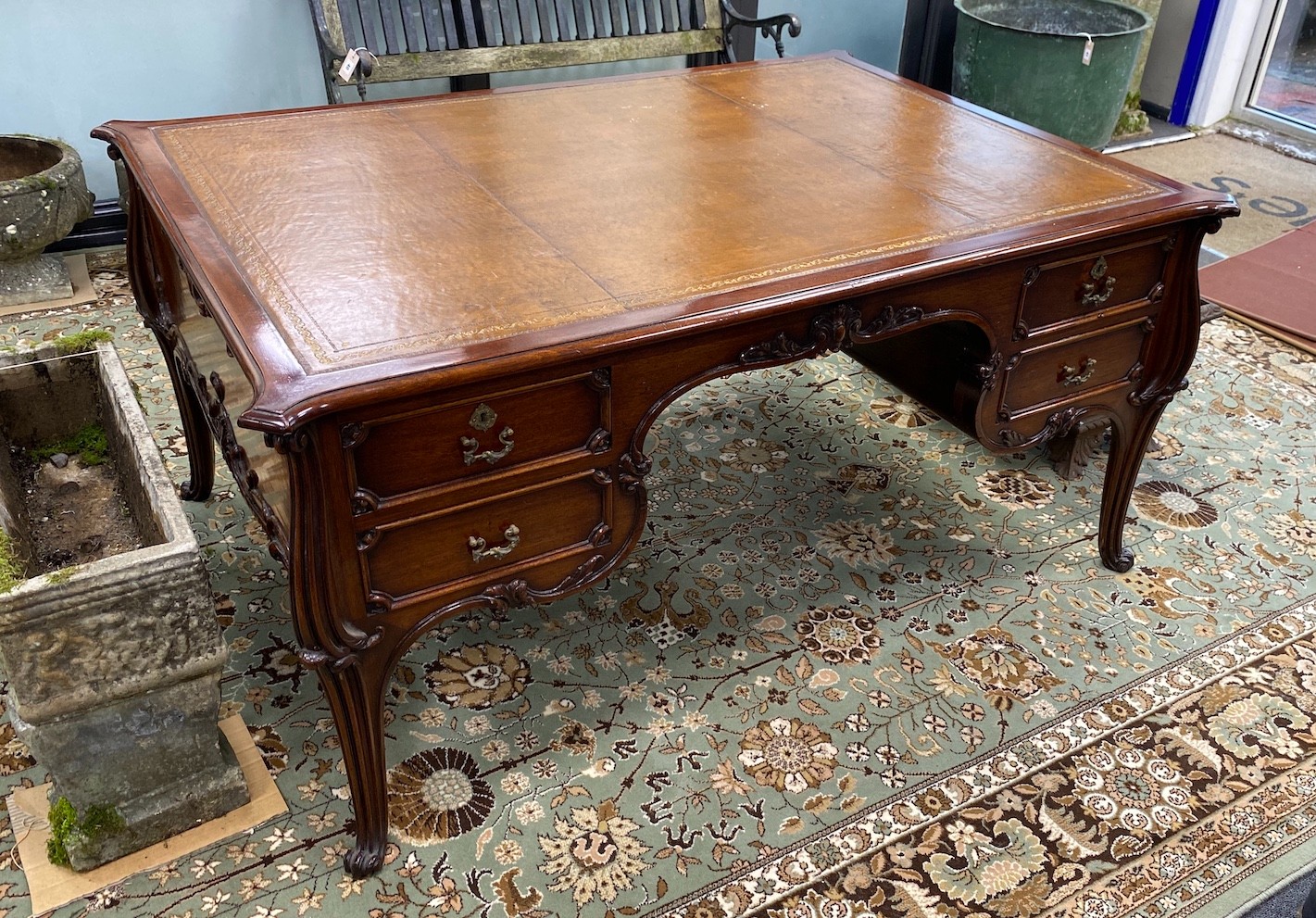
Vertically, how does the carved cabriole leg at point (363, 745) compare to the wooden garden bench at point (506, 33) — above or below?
below

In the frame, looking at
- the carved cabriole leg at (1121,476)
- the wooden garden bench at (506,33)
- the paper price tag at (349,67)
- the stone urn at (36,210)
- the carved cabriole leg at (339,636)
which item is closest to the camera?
the carved cabriole leg at (339,636)

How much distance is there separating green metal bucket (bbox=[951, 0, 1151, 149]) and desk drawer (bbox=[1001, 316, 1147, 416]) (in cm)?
220

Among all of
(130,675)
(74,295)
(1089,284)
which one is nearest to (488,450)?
(130,675)

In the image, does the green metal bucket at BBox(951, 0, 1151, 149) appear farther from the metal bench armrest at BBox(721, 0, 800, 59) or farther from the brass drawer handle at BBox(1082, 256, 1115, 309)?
the brass drawer handle at BBox(1082, 256, 1115, 309)

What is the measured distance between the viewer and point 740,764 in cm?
189

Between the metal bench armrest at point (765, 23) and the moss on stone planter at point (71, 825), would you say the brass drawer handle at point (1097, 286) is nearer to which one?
the metal bench armrest at point (765, 23)

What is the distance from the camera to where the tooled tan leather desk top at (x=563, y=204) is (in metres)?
1.48

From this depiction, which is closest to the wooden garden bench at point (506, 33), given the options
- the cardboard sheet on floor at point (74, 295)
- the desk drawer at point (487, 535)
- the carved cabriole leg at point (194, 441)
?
the cardboard sheet on floor at point (74, 295)

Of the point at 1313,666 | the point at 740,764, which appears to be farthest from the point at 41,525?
the point at 1313,666

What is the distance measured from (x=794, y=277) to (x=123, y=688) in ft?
3.71

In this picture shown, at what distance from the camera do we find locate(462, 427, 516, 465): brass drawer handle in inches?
57.5

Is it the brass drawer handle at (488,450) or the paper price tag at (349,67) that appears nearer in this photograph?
the brass drawer handle at (488,450)

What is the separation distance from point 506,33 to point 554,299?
6.84 ft

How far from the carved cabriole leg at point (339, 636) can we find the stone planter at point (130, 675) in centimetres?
23
